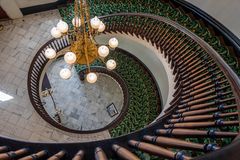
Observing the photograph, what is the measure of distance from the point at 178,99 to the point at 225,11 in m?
3.08

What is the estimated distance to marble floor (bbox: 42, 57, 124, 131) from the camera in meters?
7.69

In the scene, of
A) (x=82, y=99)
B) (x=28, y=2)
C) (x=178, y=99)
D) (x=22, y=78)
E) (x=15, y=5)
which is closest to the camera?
(x=178, y=99)

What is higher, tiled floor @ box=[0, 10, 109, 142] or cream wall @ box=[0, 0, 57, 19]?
cream wall @ box=[0, 0, 57, 19]

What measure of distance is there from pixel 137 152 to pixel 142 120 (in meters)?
4.52

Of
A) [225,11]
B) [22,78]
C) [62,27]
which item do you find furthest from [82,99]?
[225,11]

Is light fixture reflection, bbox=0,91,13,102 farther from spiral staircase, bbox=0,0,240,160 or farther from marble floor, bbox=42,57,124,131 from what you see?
marble floor, bbox=42,57,124,131

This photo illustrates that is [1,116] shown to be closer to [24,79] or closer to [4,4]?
[24,79]

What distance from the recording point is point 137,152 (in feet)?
9.05

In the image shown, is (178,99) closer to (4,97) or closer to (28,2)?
(4,97)

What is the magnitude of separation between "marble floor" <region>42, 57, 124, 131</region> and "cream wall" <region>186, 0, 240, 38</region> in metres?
3.56

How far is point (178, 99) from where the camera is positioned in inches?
182

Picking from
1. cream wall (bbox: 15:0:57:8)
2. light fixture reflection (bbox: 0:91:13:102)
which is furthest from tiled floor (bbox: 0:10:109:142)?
cream wall (bbox: 15:0:57:8)

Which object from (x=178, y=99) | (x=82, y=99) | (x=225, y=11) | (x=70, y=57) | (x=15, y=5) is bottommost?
(x=178, y=99)

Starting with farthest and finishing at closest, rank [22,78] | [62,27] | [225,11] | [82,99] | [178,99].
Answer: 1. [82,99]
2. [22,78]
3. [225,11]
4. [178,99]
5. [62,27]
